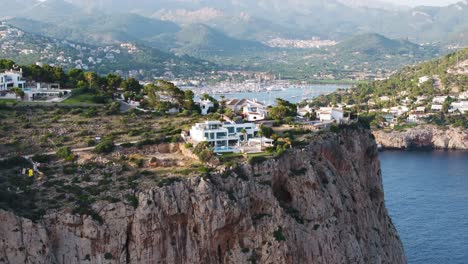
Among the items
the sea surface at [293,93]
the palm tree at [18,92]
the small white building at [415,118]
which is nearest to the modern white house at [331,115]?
the palm tree at [18,92]

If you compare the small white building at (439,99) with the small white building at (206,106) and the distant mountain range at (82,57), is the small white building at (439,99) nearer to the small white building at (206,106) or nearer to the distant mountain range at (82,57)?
the distant mountain range at (82,57)

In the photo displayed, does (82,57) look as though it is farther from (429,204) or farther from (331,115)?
(331,115)

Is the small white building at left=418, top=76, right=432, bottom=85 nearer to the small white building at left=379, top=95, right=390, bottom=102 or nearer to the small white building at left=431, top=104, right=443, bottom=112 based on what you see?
the small white building at left=379, top=95, right=390, bottom=102

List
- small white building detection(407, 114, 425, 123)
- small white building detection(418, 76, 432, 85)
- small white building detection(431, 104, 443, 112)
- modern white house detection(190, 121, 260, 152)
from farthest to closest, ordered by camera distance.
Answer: small white building detection(418, 76, 432, 85)
small white building detection(431, 104, 443, 112)
small white building detection(407, 114, 425, 123)
modern white house detection(190, 121, 260, 152)

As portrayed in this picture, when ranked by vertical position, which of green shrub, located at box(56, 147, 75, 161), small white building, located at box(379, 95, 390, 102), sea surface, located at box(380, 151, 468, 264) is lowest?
sea surface, located at box(380, 151, 468, 264)

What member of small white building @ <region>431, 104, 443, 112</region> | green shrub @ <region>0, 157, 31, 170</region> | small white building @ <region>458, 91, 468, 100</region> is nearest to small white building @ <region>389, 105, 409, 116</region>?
small white building @ <region>431, 104, 443, 112</region>
